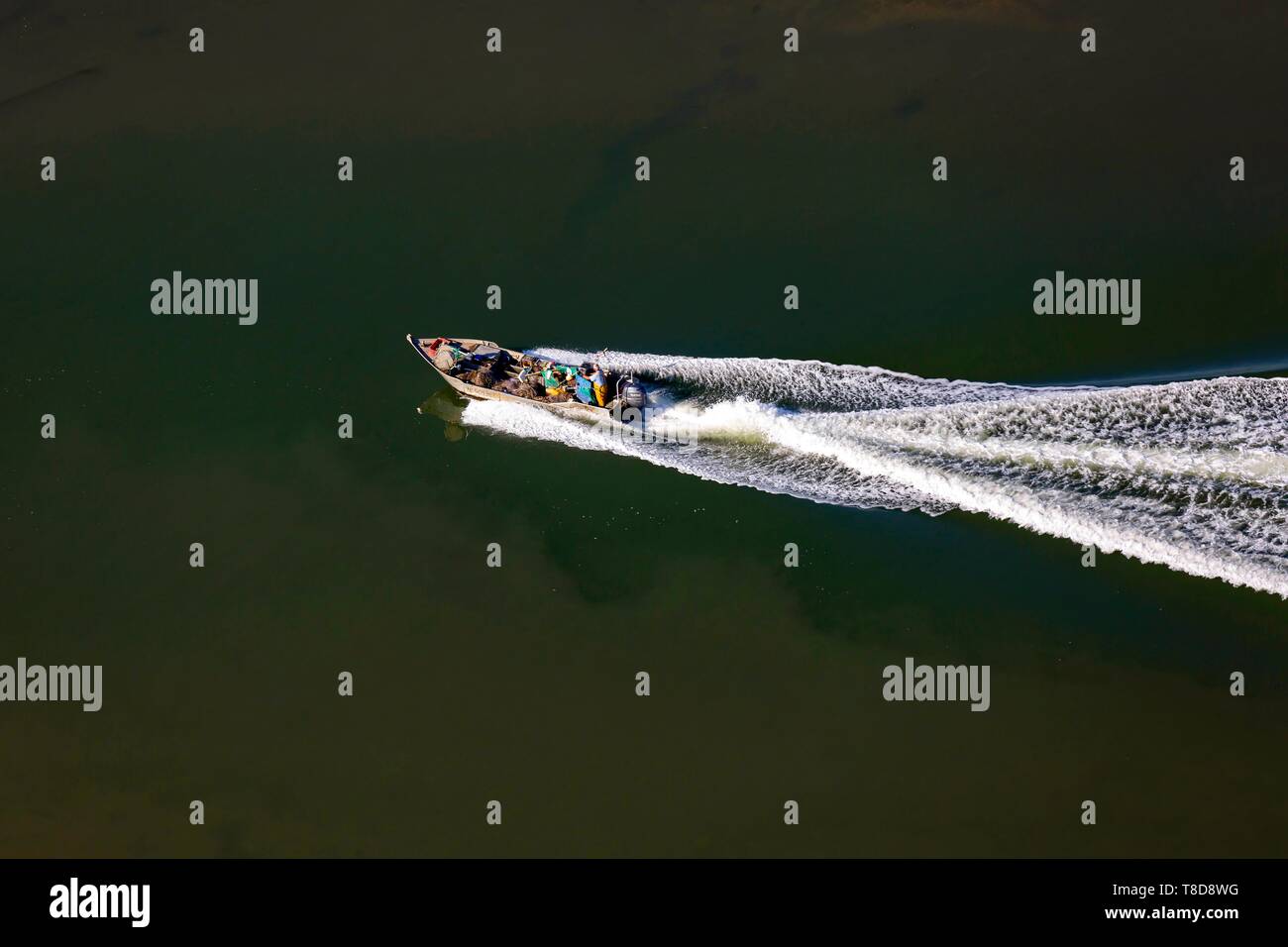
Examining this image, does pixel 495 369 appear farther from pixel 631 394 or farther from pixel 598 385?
pixel 631 394

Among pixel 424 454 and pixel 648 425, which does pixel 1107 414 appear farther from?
pixel 424 454

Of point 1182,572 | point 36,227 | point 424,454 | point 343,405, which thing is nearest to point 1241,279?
point 1182,572

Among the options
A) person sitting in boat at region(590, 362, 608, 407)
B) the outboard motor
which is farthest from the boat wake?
person sitting in boat at region(590, 362, 608, 407)

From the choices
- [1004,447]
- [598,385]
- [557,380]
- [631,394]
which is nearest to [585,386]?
[598,385]

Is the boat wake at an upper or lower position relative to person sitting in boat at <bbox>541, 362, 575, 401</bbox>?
lower

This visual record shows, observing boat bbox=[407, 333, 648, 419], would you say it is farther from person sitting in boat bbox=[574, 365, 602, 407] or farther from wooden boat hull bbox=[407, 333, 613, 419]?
person sitting in boat bbox=[574, 365, 602, 407]

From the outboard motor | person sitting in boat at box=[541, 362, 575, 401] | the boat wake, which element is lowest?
the boat wake

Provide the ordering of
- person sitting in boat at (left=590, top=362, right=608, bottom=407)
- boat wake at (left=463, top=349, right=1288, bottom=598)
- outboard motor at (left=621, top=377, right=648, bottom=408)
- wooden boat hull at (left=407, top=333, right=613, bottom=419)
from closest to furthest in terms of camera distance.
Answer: boat wake at (left=463, top=349, right=1288, bottom=598) < outboard motor at (left=621, top=377, right=648, bottom=408) < person sitting in boat at (left=590, top=362, right=608, bottom=407) < wooden boat hull at (left=407, top=333, right=613, bottom=419)
